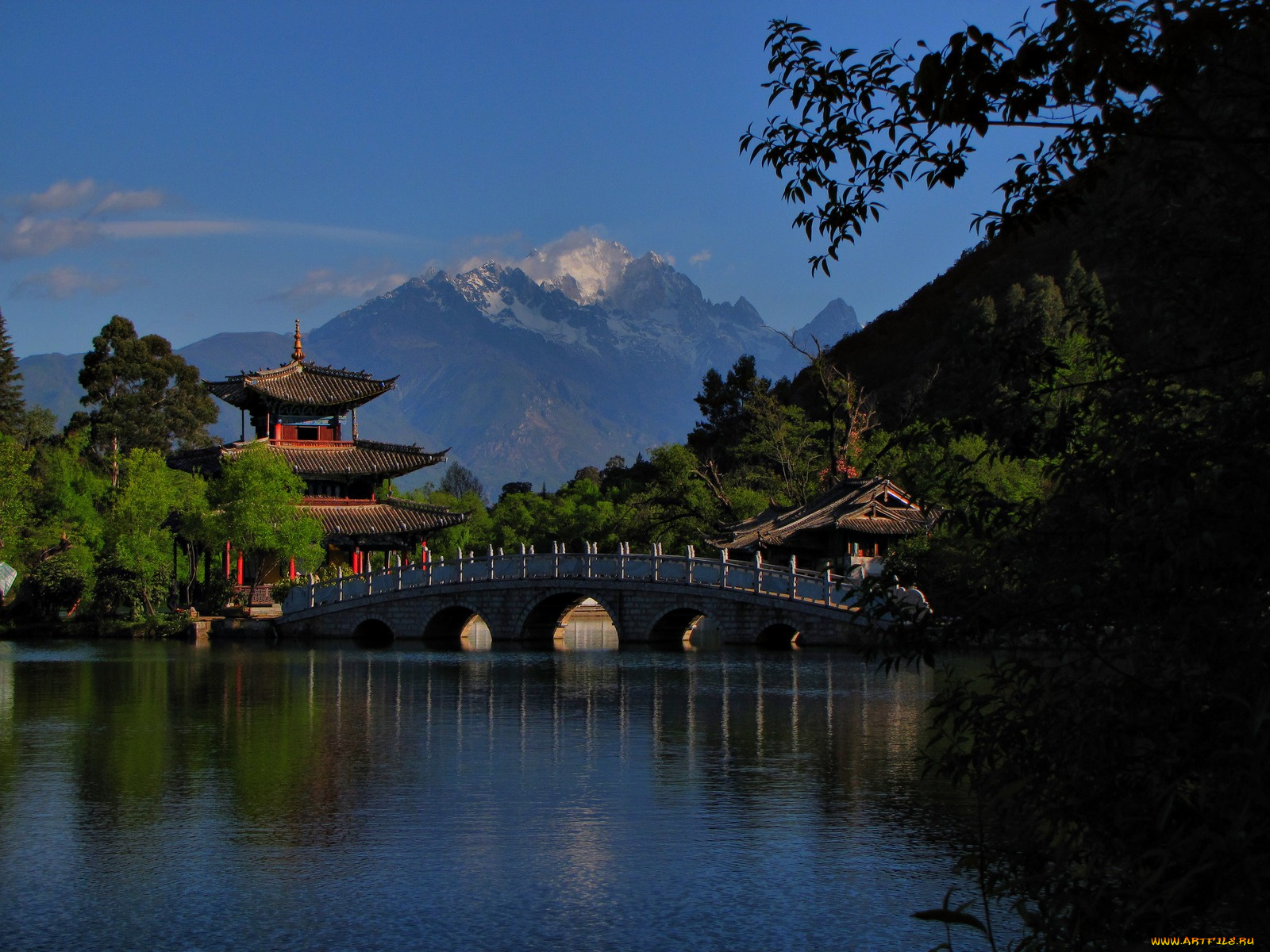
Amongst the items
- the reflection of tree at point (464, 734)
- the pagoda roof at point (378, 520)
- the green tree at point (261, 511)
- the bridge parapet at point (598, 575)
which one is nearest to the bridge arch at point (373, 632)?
the bridge parapet at point (598, 575)

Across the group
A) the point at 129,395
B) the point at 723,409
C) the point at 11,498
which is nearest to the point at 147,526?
the point at 11,498

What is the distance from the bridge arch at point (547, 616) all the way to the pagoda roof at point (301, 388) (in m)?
13.6

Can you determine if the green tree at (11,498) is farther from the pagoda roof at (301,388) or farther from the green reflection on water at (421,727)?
the green reflection on water at (421,727)

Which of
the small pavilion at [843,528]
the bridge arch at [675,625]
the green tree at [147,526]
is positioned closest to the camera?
the bridge arch at [675,625]

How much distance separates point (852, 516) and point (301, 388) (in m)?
23.8

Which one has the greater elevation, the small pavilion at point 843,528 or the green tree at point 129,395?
the green tree at point 129,395

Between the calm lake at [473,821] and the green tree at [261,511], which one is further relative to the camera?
the green tree at [261,511]

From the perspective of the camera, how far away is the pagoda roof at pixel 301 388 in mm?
50469

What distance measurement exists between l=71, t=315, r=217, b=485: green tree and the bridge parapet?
29.4 m

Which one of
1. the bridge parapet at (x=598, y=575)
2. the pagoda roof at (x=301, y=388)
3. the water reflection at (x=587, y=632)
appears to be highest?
the pagoda roof at (x=301, y=388)

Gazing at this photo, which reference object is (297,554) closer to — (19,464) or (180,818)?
(19,464)

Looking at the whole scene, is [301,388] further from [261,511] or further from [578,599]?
[578,599]

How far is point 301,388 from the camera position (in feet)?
169

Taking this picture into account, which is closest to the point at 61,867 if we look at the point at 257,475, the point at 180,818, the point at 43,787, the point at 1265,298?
the point at 180,818
